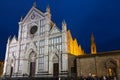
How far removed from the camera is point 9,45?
36031mm

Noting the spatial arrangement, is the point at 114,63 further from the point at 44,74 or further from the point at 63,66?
the point at 44,74

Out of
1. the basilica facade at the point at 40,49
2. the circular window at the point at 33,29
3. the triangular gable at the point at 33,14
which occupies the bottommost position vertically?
the basilica facade at the point at 40,49

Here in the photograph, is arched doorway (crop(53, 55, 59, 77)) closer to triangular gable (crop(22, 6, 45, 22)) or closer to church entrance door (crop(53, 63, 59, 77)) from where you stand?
church entrance door (crop(53, 63, 59, 77))

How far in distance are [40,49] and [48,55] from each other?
2.78 metres

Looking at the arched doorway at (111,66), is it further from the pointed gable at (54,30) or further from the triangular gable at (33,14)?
the triangular gable at (33,14)

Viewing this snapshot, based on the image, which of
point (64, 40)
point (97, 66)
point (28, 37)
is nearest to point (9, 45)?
point (28, 37)

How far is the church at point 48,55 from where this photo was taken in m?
22.4

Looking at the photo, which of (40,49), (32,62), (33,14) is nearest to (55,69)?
(40,49)

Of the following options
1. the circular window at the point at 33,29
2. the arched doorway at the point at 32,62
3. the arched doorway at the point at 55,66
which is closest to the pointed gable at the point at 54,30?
the circular window at the point at 33,29

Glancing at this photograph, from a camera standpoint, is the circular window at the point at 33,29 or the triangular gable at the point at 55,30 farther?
the circular window at the point at 33,29

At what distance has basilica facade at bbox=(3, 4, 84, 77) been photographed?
26680 millimetres

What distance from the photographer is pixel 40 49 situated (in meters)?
30.0

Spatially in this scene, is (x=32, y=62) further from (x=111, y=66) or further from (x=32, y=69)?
(x=111, y=66)

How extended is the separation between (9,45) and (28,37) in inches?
260
